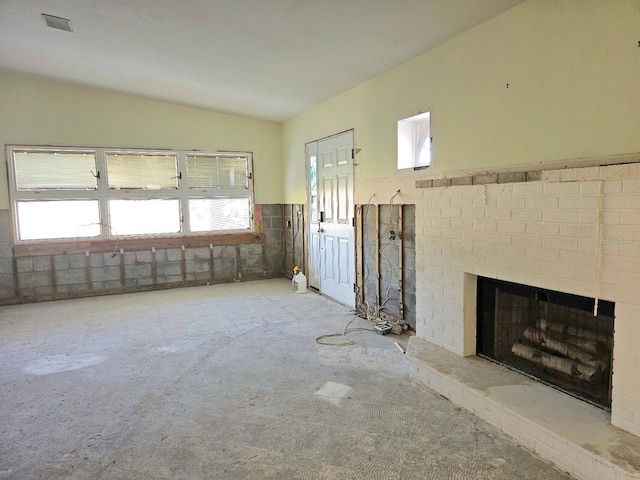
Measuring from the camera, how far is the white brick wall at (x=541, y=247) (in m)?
2.01

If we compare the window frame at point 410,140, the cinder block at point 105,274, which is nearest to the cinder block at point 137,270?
the cinder block at point 105,274

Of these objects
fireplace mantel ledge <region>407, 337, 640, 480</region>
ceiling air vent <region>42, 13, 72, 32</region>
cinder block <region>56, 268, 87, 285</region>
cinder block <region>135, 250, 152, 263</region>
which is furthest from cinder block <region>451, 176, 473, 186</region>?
cinder block <region>56, 268, 87, 285</region>

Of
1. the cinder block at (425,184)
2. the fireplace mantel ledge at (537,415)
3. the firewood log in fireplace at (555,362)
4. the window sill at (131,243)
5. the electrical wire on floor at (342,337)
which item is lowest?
the electrical wire on floor at (342,337)

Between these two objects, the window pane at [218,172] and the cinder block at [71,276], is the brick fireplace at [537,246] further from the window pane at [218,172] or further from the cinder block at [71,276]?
the cinder block at [71,276]

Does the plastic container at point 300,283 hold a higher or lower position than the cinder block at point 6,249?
lower

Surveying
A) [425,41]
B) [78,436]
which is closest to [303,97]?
[425,41]

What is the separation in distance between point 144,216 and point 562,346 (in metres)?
5.87

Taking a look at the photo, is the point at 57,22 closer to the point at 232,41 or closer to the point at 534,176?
the point at 232,41

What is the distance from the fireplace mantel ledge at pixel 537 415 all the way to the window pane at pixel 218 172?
4793 mm

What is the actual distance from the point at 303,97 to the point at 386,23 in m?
2.36

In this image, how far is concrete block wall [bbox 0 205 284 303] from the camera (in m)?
5.70

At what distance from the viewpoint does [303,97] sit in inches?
208

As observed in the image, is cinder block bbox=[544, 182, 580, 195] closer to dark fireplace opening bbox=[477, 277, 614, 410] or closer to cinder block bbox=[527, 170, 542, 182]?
cinder block bbox=[527, 170, 542, 182]

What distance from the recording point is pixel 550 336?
260 centimetres
